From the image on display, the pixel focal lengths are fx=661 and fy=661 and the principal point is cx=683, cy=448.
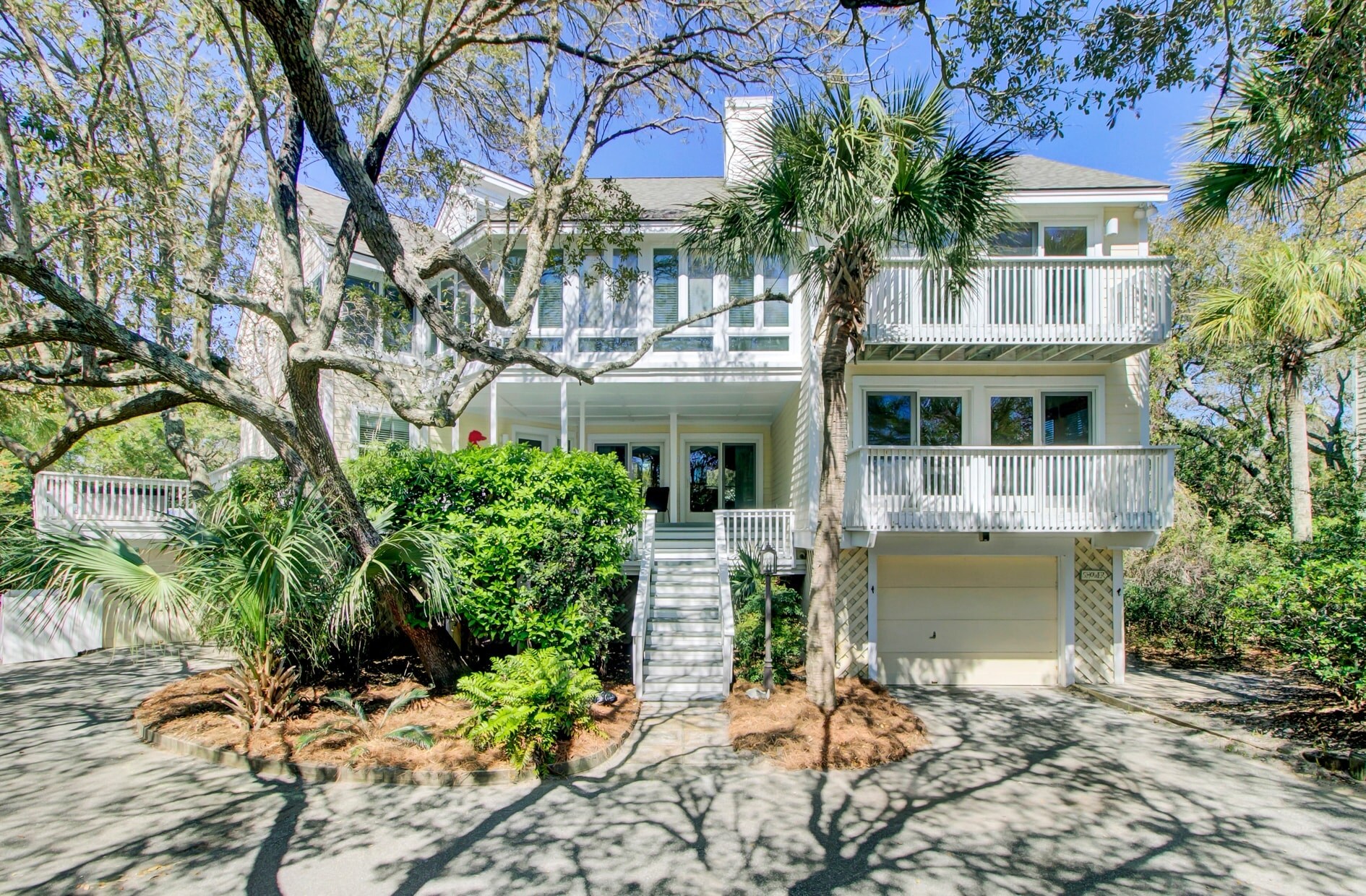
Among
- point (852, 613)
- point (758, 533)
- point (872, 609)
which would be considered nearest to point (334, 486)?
point (758, 533)

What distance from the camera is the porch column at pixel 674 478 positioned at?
14121mm

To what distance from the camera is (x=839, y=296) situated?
7.69 m

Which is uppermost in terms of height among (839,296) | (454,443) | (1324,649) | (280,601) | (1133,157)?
(1133,157)

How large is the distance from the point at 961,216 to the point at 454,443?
34.7 feet

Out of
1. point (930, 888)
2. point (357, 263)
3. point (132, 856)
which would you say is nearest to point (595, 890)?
point (930, 888)

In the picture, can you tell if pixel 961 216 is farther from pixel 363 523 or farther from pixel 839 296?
pixel 363 523

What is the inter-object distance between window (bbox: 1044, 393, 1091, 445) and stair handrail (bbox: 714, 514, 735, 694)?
214 inches

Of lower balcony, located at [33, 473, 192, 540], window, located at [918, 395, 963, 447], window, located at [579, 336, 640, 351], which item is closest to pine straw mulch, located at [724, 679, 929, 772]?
window, located at [918, 395, 963, 447]

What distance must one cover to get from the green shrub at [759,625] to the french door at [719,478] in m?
4.97

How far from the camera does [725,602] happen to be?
31.3ft

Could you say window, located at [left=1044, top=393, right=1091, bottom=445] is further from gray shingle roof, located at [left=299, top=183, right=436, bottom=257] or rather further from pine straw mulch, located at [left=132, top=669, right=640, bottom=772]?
gray shingle roof, located at [left=299, top=183, right=436, bottom=257]

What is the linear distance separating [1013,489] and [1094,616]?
3.10 m

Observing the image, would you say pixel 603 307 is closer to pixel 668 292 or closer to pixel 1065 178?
pixel 668 292

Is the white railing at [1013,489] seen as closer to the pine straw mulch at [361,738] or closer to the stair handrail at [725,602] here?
the stair handrail at [725,602]
